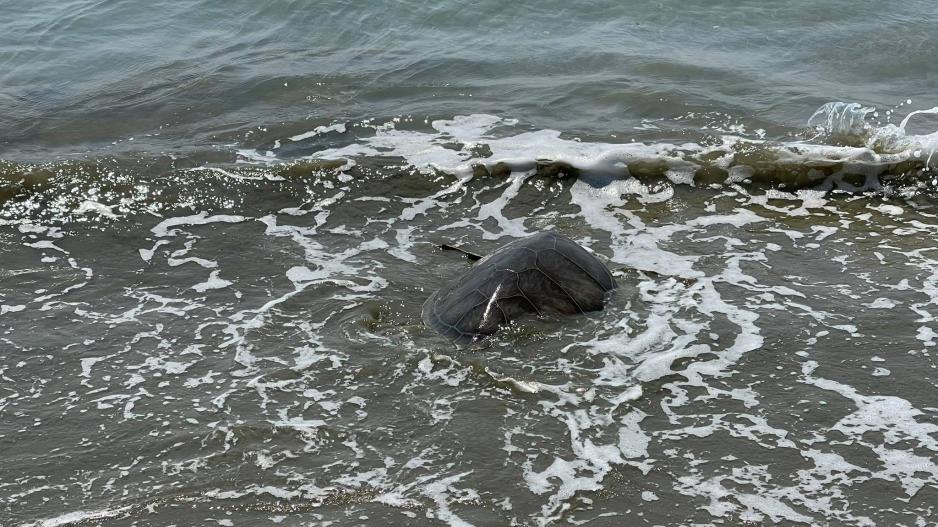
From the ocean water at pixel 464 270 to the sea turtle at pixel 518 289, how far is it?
13cm

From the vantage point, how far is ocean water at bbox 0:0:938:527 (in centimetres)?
434

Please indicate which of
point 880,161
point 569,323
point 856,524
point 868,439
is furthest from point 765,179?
point 856,524

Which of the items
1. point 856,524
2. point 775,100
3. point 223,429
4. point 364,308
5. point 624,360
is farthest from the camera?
point 775,100

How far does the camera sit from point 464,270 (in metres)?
6.39

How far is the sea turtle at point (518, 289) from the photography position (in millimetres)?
5445

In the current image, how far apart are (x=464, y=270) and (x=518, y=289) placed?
3.06 feet

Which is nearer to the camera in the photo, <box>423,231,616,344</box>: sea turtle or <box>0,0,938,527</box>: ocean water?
<box>0,0,938,527</box>: ocean water

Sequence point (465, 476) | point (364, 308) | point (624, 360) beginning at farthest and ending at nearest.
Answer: point (364, 308), point (624, 360), point (465, 476)

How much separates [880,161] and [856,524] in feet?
15.3

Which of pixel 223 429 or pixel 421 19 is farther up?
pixel 421 19

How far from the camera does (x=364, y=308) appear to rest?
5898 mm

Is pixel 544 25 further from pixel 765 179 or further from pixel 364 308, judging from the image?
pixel 364 308

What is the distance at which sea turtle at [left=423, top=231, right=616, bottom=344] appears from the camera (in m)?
5.45

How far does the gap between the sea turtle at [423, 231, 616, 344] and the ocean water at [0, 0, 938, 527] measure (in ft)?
0.44
